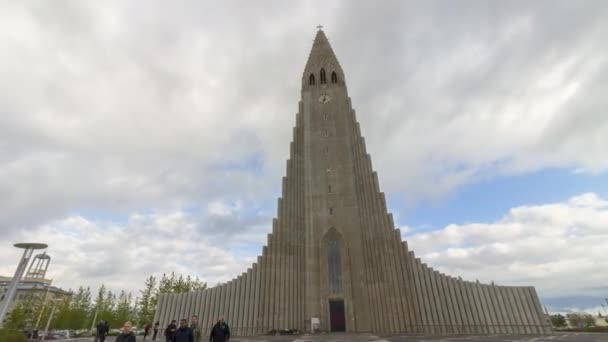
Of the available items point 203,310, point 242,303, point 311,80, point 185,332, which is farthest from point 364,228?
point 185,332

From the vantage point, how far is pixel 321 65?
2029 inches

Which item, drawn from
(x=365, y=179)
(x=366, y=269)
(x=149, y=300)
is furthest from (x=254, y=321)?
(x=149, y=300)

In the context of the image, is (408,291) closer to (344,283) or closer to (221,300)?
(344,283)

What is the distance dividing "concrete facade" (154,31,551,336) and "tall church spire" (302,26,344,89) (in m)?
13.4

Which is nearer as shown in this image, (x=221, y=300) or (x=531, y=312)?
(x=531, y=312)

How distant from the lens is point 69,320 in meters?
65.5

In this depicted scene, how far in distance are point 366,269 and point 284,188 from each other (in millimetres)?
14467

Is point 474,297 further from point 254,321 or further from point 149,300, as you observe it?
point 149,300

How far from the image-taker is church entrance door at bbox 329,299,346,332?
3406 centimetres

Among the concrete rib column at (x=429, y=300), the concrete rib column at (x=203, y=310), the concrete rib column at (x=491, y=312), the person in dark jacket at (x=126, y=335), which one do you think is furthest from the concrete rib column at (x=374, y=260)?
the person in dark jacket at (x=126, y=335)

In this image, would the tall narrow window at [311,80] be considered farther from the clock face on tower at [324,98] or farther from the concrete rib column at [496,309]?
the concrete rib column at [496,309]

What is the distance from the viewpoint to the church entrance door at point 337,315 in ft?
112

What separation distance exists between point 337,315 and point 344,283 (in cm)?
357

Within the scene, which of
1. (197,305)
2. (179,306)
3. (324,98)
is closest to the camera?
(197,305)
